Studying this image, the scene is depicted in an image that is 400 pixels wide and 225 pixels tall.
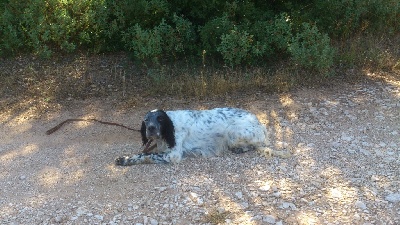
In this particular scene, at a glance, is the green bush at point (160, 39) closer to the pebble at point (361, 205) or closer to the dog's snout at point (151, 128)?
the dog's snout at point (151, 128)

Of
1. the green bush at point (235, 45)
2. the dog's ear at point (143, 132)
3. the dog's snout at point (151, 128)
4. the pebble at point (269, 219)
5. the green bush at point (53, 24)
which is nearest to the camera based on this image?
the pebble at point (269, 219)

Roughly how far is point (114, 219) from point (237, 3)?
5.47 m

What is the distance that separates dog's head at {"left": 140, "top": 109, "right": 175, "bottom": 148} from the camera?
Answer: 578 centimetres

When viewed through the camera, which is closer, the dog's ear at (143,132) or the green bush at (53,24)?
the dog's ear at (143,132)

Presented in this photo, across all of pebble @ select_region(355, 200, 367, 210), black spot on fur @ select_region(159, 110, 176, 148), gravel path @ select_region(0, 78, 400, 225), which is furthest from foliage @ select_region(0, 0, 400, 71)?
pebble @ select_region(355, 200, 367, 210)

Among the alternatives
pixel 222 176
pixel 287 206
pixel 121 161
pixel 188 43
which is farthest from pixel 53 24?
pixel 287 206

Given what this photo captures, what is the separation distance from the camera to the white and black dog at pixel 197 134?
586 cm

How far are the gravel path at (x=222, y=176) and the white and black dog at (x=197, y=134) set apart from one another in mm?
141

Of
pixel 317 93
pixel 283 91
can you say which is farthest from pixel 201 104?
pixel 317 93

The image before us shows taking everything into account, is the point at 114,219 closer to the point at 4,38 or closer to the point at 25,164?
the point at 25,164

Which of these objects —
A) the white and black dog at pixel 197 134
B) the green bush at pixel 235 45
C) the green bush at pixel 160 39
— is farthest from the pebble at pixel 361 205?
the green bush at pixel 160 39

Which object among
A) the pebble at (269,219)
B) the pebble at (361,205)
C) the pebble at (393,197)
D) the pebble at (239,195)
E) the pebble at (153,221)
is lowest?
the pebble at (153,221)

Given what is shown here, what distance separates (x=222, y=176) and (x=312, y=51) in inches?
147

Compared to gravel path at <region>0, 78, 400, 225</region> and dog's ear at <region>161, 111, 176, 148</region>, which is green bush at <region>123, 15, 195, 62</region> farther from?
dog's ear at <region>161, 111, 176, 148</region>
